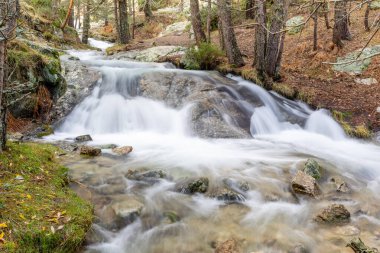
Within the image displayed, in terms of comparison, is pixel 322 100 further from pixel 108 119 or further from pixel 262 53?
pixel 108 119

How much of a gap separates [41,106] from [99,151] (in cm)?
257

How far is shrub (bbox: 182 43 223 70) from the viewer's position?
39.9 feet

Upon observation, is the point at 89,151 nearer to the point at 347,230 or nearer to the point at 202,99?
the point at 202,99

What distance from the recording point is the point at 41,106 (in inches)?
317

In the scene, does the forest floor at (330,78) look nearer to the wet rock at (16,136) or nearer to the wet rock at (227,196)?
the wet rock at (227,196)

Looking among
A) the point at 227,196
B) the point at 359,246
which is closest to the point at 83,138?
the point at 227,196

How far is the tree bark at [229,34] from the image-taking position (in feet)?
37.9

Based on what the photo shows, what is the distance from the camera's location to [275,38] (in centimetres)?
1063

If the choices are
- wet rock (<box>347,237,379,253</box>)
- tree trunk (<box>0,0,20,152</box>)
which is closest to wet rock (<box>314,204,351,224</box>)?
wet rock (<box>347,237,379,253</box>)

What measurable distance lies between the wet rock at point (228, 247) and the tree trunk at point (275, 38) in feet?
24.5

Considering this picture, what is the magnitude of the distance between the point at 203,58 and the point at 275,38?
2761mm

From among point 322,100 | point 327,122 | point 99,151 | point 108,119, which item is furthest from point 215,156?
point 322,100

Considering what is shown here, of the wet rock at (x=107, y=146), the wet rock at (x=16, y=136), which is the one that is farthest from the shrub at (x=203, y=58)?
the wet rock at (x=16, y=136)

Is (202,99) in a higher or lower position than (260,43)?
lower
